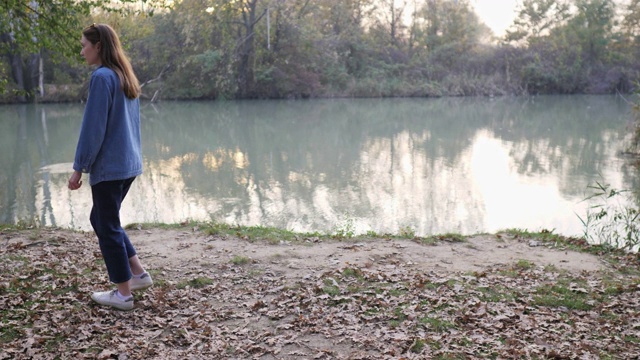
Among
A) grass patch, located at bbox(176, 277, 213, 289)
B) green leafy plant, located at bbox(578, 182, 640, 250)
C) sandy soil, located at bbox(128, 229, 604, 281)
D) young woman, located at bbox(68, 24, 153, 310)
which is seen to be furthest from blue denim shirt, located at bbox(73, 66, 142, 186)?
green leafy plant, located at bbox(578, 182, 640, 250)

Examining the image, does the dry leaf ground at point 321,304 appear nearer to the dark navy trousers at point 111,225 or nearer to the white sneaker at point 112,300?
the white sneaker at point 112,300

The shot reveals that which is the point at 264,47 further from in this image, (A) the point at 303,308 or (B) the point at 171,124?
(A) the point at 303,308

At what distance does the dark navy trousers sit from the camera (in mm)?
3947

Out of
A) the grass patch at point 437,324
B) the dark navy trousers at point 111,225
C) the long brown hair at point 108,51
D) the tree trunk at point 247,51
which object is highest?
the tree trunk at point 247,51

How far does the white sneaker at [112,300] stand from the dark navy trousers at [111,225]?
6.6 inches

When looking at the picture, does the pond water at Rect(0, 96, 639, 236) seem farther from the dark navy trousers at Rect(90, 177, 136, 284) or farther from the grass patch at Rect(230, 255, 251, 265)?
the dark navy trousers at Rect(90, 177, 136, 284)

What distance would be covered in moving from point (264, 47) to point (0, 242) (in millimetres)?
31004

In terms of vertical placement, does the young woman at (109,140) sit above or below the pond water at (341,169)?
above

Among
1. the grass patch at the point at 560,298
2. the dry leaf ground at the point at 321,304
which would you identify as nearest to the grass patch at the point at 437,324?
the dry leaf ground at the point at 321,304

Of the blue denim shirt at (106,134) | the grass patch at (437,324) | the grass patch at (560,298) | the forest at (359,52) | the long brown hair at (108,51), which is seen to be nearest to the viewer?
the blue denim shirt at (106,134)

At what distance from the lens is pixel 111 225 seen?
159 inches

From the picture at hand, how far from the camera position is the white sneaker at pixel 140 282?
4.38m

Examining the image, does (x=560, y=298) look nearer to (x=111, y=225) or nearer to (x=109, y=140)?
(x=111, y=225)

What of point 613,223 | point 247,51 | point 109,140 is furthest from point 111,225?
point 247,51
